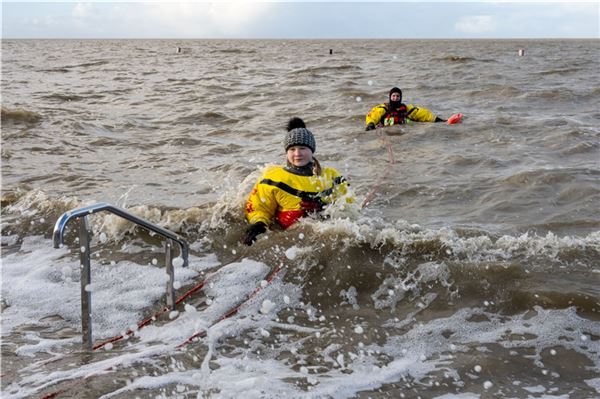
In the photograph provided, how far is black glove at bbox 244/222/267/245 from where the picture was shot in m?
6.25

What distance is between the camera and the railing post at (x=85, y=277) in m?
3.70

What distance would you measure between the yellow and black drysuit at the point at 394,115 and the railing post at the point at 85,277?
404 inches

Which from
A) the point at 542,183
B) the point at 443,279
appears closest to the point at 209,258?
the point at 443,279

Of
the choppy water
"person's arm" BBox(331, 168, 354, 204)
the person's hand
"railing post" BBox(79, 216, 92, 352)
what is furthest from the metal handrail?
"person's arm" BBox(331, 168, 354, 204)

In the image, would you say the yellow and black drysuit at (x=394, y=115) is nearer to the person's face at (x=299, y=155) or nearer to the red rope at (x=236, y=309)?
the person's face at (x=299, y=155)

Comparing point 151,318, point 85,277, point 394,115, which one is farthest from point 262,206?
point 394,115

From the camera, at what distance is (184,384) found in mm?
3621

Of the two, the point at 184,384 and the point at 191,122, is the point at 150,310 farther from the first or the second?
the point at 191,122

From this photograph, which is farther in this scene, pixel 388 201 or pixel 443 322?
pixel 388 201

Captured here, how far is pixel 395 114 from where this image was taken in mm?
13820

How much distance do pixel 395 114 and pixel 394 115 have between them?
38 millimetres

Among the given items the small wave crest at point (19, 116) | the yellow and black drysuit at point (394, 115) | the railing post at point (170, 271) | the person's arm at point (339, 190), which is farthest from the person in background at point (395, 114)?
the railing post at point (170, 271)

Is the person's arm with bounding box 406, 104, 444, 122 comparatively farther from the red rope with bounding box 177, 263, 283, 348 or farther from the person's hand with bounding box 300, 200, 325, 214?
the red rope with bounding box 177, 263, 283, 348

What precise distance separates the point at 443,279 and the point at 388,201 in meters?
2.99
